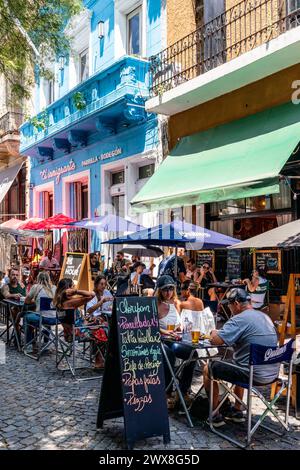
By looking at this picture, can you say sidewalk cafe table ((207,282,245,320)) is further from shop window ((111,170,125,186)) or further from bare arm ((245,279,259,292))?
shop window ((111,170,125,186))

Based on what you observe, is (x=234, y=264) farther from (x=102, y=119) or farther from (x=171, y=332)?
(x=102, y=119)

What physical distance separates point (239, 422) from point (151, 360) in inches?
47.4

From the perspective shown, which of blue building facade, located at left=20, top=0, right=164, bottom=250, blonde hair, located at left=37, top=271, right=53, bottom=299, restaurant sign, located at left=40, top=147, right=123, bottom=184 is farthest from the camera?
restaurant sign, located at left=40, top=147, right=123, bottom=184

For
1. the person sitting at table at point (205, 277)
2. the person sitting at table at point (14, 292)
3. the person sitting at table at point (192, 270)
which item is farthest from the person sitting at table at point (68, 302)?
the person sitting at table at point (192, 270)

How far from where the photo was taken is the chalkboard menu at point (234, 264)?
10.1 metres

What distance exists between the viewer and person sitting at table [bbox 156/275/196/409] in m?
5.23

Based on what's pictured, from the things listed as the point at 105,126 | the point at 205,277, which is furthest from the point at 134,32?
the point at 205,277

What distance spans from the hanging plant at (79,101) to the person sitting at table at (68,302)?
7391mm

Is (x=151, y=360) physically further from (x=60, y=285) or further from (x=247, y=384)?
(x=60, y=285)

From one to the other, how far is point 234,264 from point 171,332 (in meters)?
5.17

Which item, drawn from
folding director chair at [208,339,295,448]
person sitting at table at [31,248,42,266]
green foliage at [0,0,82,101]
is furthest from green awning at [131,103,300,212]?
person sitting at table at [31,248,42,266]

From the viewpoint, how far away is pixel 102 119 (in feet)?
42.3

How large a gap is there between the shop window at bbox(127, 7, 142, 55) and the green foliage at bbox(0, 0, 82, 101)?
11.1 ft

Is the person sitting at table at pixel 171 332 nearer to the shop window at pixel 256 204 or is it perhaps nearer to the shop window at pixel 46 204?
the shop window at pixel 256 204
